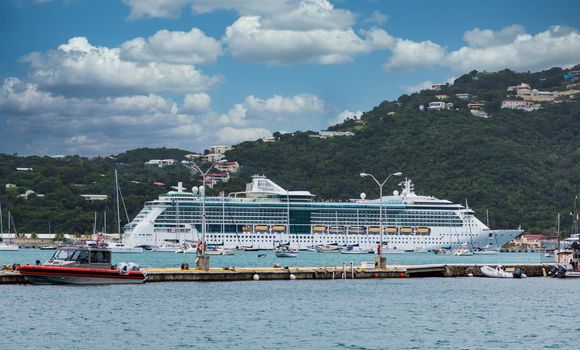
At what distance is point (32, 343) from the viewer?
3950 centimetres

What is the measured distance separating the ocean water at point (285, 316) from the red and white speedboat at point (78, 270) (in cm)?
64

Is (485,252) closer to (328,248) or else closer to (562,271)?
(328,248)

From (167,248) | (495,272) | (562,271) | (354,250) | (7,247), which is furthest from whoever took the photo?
(7,247)

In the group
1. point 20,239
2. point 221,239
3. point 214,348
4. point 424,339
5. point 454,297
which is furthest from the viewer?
point 20,239

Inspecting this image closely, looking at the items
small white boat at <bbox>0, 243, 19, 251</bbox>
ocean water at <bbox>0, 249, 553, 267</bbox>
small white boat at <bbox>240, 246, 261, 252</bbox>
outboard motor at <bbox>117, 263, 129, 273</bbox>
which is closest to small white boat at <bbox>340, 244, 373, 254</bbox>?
ocean water at <bbox>0, 249, 553, 267</bbox>

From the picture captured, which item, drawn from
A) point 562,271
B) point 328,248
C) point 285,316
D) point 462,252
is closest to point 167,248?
point 328,248

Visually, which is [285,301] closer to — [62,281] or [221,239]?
[62,281]

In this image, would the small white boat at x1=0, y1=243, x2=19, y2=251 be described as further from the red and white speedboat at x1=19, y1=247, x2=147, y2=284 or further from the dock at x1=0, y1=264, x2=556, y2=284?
the red and white speedboat at x1=19, y1=247, x2=147, y2=284

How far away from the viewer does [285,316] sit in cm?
4909

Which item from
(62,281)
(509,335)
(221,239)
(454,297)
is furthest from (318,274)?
(221,239)

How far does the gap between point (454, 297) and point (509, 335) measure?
630 inches

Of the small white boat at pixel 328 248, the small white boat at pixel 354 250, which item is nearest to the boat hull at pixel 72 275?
the small white boat at pixel 354 250

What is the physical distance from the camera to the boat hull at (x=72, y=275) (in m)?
58.6

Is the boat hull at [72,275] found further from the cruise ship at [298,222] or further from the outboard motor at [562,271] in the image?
the cruise ship at [298,222]
